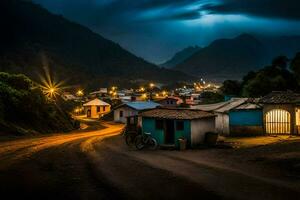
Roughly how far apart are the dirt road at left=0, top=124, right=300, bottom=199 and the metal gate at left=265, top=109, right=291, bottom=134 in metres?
13.8

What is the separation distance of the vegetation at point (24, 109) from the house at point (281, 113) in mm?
25006

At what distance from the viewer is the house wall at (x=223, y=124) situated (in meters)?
37.0

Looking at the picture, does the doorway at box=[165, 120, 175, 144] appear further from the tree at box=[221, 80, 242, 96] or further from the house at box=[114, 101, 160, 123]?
the tree at box=[221, 80, 242, 96]

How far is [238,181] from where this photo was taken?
16.0 m

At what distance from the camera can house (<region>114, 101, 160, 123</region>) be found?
65.1 m

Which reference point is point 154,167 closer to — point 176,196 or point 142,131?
point 176,196

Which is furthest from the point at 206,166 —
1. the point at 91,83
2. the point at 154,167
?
the point at 91,83

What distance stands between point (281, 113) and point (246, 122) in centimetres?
338

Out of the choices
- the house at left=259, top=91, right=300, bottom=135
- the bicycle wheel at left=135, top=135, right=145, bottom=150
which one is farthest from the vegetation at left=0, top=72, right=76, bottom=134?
the house at left=259, top=91, right=300, bottom=135

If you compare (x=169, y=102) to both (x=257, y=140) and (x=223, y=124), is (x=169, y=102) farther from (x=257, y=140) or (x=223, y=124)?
(x=257, y=140)

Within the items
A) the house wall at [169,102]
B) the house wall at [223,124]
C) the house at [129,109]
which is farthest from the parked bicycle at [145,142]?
the house wall at [169,102]

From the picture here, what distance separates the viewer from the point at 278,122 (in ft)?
115

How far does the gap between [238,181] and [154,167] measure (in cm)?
542

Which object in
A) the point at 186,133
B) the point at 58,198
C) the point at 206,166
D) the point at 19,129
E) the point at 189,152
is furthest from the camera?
the point at 19,129
